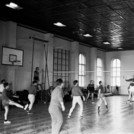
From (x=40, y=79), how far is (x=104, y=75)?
11.3m

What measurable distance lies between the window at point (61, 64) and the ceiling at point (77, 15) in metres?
2.73

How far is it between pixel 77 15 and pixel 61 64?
7415 millimetres

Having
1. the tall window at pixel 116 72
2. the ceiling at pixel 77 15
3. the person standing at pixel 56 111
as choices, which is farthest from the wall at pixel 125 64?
the person standing at pixel 56 111

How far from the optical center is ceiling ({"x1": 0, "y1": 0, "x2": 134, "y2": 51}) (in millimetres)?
9453

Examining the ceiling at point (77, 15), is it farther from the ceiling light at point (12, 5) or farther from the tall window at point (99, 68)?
the tall window at point (99, 68)

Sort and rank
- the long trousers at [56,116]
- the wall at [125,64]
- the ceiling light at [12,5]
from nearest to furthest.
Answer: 1. the long trousers at [56,116]
2. the ceiling light at [12,5]
3. the wall at [125,64]

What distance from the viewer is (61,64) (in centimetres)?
1814

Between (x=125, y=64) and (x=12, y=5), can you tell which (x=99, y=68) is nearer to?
(x=125, y=64)

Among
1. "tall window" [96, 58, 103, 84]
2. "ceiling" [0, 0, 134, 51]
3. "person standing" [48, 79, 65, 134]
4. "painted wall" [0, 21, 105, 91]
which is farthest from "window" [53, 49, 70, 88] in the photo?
"person standing" [48, 79, 65, 134]

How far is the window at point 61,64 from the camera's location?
57.0ft

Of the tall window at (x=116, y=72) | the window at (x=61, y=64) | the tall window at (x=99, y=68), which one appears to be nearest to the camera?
the window at (x=61, y=64)

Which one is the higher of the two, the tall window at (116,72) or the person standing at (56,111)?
the tall window at (116,72)

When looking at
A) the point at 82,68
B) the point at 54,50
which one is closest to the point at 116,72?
the point at 82,68

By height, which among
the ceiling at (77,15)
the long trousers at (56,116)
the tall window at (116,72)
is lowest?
the long trousers at (56,116)
